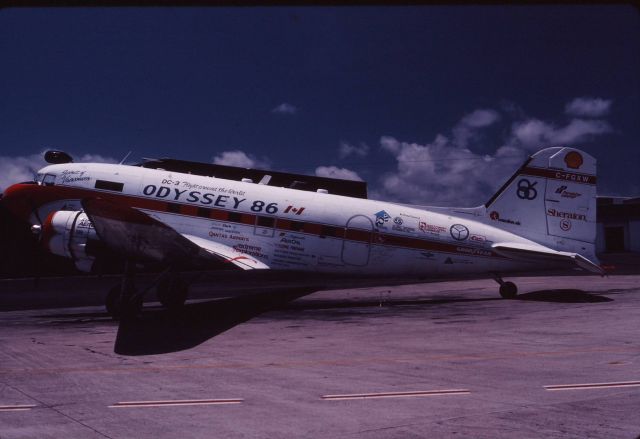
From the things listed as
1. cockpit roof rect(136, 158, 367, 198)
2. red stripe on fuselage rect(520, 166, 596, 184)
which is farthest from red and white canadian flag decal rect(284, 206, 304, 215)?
cockpit roof rect(136, 158, 367, 198)

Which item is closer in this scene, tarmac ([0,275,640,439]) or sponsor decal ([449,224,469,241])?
tarmac ([0,275,640,439])

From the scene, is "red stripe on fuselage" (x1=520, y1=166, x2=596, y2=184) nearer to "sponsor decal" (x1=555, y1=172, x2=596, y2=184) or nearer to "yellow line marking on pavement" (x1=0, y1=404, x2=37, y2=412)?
"sponsor decal" (x1=555, y1=172, x2=596, y2=184)

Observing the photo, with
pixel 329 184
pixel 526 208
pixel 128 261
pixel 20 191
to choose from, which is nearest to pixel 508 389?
pixel 128 261

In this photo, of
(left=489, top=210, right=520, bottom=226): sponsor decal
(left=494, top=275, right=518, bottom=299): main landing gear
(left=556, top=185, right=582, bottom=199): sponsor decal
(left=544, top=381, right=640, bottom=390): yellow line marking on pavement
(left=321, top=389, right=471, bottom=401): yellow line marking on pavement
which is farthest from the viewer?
(left=494, top=275, right=518, bottom=299): main landing gear

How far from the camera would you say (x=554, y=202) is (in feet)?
55.5

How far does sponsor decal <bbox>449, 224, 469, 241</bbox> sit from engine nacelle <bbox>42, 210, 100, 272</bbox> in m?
10.4

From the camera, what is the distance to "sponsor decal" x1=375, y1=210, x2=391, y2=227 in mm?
16797

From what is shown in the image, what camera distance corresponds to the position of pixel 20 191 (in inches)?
669

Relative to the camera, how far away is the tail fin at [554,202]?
16.7 metres

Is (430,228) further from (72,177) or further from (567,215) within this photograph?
(72,177)

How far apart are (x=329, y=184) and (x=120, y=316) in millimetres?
41722

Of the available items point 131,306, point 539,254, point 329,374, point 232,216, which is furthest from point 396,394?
point 539,254

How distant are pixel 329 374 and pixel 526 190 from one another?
11.7m

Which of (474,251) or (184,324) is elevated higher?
(474,251)
